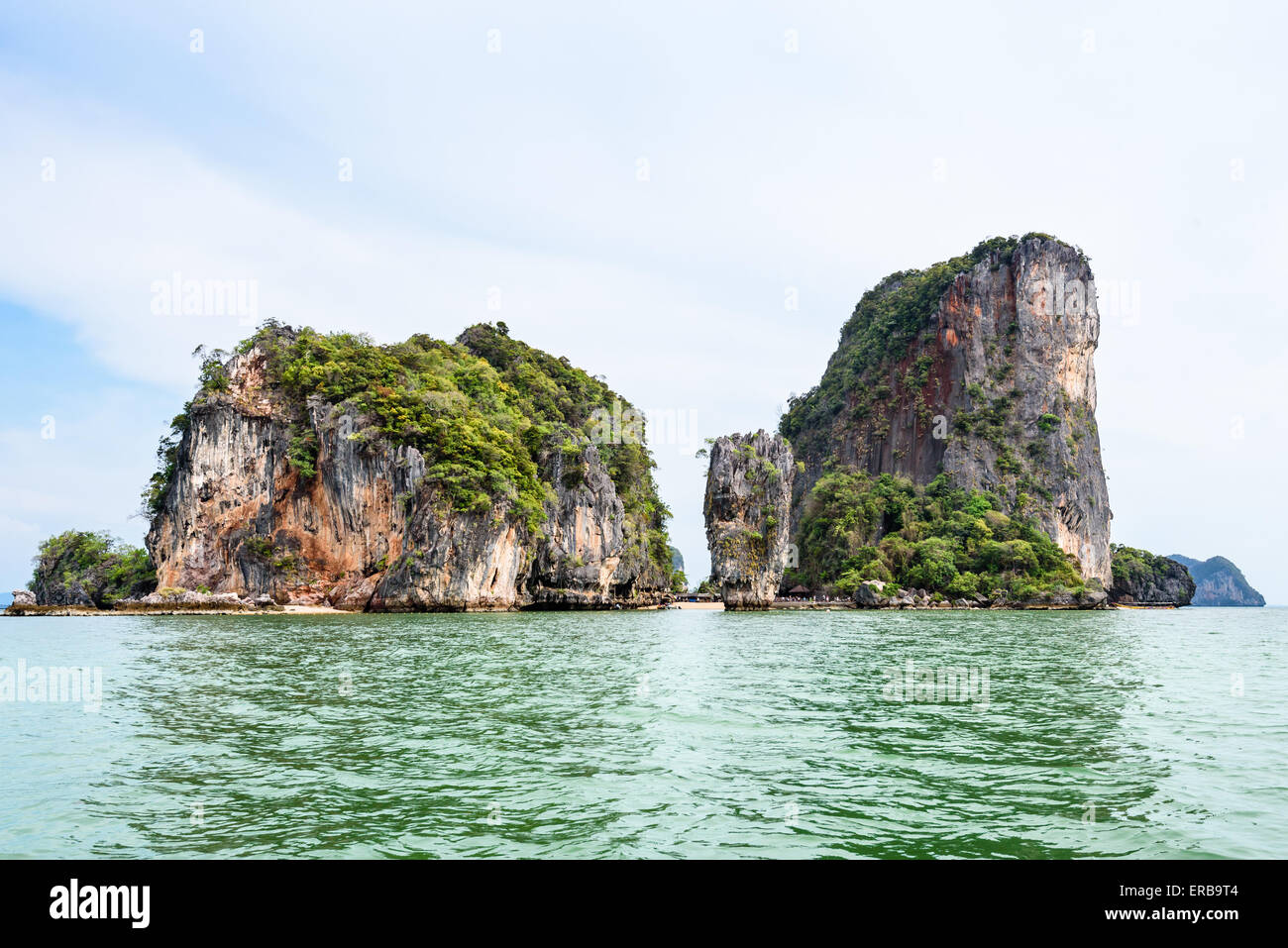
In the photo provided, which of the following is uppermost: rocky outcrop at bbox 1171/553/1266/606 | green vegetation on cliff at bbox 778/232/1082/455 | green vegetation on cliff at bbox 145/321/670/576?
green vegetation on cliff at bbox 778/232/1082/455

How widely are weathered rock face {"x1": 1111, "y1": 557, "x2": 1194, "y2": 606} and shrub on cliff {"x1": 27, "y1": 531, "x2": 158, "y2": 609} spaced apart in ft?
350

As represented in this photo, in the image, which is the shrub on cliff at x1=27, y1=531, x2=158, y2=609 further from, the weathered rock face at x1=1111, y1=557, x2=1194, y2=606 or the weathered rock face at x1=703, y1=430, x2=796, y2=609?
the weathered rock face at x1=1111, y1=557, x2=1194, y2=606

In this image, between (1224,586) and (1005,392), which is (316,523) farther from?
(1224,586)

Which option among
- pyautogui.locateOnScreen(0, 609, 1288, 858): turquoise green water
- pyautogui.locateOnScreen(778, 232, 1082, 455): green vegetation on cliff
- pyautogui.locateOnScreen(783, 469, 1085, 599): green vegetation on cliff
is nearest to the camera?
pyautogui.locateOnScreen(0, 609, 1288, 858): turquoise green water

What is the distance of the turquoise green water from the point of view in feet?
22.8

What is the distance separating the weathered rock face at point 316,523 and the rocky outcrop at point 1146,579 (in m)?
85.3

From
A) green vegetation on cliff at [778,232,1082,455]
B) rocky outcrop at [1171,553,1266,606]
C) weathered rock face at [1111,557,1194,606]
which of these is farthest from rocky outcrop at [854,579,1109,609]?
rocky outcrop at [1171,553,1266,606]

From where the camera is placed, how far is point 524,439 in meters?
65.4

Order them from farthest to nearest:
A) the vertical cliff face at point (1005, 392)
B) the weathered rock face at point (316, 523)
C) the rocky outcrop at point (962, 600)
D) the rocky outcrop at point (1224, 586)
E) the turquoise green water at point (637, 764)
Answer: the rocky outcrop at point (1224, 586) → the vertical cliff face at point (1005, 392) → the rocky outcrop at point (962, 600) → the weathered rock face at point (316, 523) → the turquoise green water at point (637, 764)

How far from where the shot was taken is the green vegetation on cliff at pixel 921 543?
7906 centimetres


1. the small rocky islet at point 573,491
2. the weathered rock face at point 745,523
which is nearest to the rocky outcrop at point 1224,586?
the small rocky islet at point 573,491

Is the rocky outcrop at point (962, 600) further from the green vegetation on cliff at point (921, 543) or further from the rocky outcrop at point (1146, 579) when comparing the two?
the rocky outcrop at point (1146, 579)
